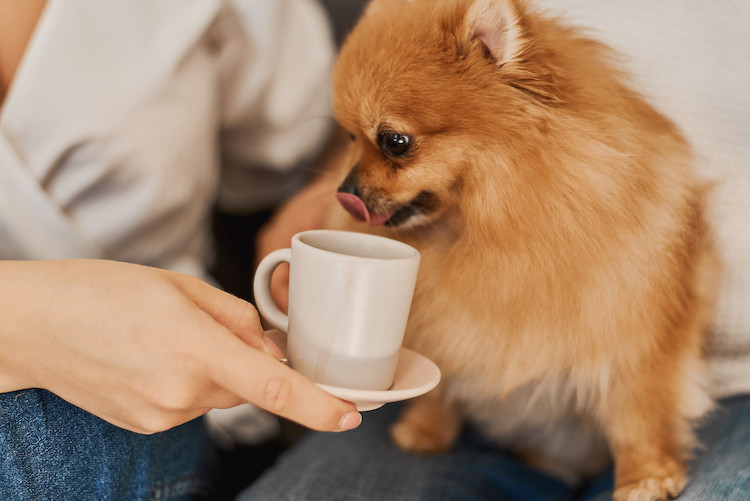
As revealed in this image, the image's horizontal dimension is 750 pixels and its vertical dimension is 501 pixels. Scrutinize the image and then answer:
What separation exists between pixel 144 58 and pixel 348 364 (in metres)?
0.67

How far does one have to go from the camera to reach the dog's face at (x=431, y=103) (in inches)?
29.0

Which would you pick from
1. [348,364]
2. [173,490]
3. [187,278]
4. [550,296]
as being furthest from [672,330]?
[173,490]

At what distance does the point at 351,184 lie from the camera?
0.83 metres

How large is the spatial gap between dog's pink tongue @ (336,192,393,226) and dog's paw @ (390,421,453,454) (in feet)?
1.48

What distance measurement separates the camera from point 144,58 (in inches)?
37.9

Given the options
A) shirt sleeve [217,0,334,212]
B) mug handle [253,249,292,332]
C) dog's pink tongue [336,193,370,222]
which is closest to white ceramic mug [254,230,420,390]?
mug handle [253,249,292,332]

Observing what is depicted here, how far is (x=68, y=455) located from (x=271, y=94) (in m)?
0.77

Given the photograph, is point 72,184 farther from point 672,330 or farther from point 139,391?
point 672,330

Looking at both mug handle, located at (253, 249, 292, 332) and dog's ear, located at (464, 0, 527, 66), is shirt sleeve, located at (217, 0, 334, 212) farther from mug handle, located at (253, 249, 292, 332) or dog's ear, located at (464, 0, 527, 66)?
mug handle, located at (253, 249, 292, 332)

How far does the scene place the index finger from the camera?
534 mm

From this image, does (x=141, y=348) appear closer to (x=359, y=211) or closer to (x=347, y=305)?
(x=347, y=305)

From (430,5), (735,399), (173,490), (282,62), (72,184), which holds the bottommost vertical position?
(173,490)

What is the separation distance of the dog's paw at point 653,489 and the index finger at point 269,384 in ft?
1.64

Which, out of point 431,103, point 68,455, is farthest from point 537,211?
point 68,455
